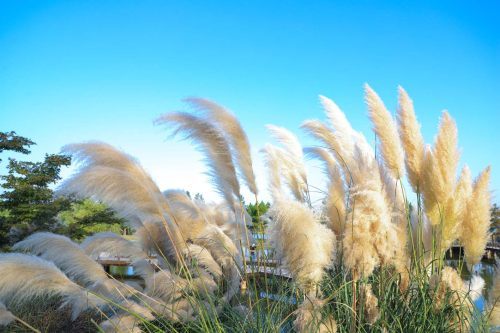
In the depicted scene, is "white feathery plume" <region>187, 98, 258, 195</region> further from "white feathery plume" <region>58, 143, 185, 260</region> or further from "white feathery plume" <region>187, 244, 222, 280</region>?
"white feathery plume" <region>187, 244, 222, 280</region>

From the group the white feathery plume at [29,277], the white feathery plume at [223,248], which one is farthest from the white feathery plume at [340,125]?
the white feathery plume at [29,277]

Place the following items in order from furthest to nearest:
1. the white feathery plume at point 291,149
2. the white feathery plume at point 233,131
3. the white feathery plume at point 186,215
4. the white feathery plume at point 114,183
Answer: the white feathery plume at point 291,149
the white feathery plume at point 186,215
the white feathery plume at point 233,131
the white feathery plume at point 114,183

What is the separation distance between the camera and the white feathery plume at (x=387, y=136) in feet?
9.00

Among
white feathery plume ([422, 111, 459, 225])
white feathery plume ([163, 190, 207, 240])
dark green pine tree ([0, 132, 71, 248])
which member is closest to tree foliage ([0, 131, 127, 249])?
dark green pine tree ([0, 132, 71, 248])

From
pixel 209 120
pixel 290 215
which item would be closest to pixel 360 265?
pixel 290 215

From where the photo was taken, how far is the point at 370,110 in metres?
2.80

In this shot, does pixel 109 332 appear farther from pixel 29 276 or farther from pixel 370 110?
pixel 370 110

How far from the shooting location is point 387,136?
8.99 ft

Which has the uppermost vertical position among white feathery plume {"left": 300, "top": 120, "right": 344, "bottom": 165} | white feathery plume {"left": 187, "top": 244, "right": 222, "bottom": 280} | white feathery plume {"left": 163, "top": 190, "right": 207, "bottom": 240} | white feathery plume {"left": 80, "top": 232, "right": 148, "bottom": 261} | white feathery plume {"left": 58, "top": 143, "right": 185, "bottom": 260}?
white feathery plume {"left": 300, "top": 120, "right": 344, "bottom": 165}

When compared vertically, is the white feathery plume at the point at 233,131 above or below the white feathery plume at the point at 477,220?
above

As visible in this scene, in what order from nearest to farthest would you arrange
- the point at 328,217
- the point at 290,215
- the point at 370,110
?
the point at 290,215, the point at 328,217, the point at 370,110

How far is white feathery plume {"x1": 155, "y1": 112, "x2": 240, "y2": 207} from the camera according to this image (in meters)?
2.90

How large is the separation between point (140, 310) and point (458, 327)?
6.35 ft

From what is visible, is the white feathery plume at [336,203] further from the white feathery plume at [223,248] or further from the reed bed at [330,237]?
the white feathery plume at [223,248]
